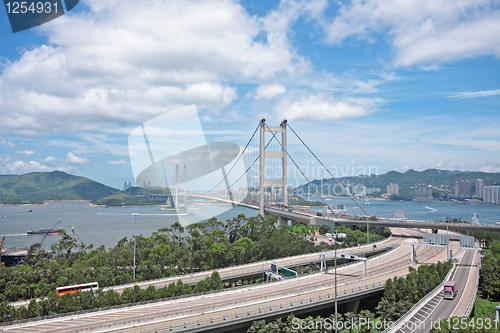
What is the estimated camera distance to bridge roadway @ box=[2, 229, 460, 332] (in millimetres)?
12164

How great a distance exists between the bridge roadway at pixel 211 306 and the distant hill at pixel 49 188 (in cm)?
14437

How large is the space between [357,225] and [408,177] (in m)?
168

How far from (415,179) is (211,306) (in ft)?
623

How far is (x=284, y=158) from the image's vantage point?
44406 mm

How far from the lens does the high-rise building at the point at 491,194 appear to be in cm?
11338

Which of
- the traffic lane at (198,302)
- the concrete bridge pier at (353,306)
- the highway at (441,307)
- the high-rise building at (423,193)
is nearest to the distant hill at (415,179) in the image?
the high-rise building at (423,193)

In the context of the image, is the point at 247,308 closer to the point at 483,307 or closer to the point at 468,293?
the point at 468,293

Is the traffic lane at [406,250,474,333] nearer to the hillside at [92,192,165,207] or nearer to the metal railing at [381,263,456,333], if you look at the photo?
the metal railing at [381,263,456,333]

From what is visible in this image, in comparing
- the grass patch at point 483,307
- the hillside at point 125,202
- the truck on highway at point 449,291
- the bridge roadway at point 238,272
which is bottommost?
the hillside at point 125,202

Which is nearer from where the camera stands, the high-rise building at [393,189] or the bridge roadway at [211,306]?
the bridge roadway at [211,306]

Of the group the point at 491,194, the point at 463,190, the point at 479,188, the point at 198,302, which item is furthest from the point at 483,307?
the point at 463,190

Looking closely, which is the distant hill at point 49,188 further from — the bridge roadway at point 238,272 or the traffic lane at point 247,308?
the traffic lane at point 247,308

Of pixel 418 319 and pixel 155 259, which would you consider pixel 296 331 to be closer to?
pixel 418 319

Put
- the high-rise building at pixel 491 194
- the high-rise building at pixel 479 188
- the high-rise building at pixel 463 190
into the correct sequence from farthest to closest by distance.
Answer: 1. the high-rise building at pixel 463 190
2. the high-rise building at pixel 479 188
3. the high-rise building at pixel 491 194
